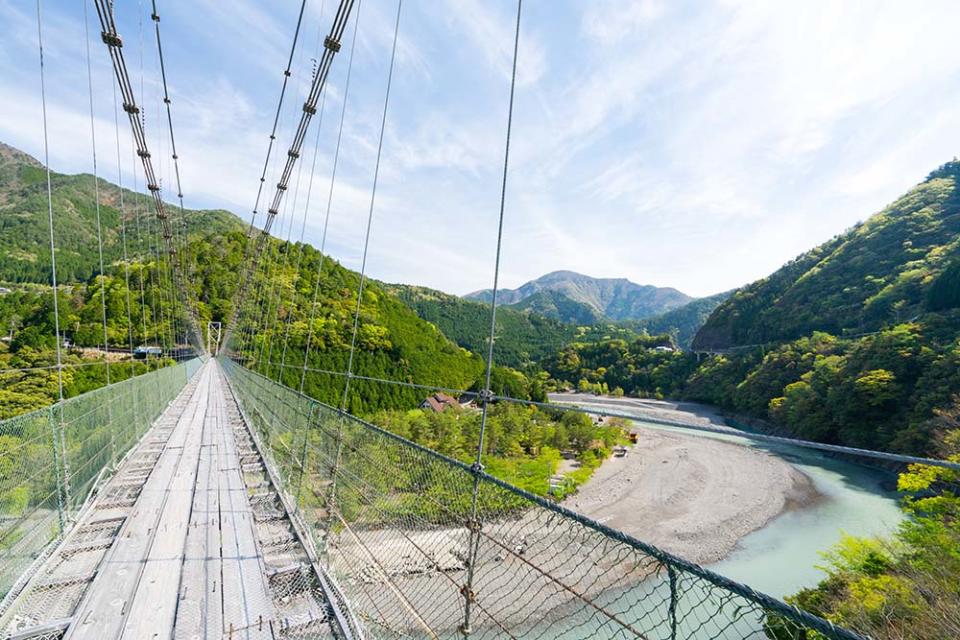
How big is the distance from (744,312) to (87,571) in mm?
62279

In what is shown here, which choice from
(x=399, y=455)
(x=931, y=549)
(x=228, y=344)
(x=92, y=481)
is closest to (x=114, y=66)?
(x=92, y=481)

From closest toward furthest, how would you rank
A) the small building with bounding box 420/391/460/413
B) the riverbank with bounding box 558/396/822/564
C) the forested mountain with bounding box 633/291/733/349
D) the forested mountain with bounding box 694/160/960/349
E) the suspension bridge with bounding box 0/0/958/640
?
1. the suspension bridge with bounding box 0/0/958/640
2. the riverbank with bounding box 558/396/822/564
3. the forested mountain with bounding box 694/160/960/349
4. the small building with bounding box 420/391/460/413
5. the forested mountain with bounding box 633/291/733/349

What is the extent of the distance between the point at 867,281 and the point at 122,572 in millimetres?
51708

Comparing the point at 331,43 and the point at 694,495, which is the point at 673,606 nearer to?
the point at 331,43

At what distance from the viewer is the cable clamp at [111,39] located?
6.65 m

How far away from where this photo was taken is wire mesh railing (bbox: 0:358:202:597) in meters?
2.08

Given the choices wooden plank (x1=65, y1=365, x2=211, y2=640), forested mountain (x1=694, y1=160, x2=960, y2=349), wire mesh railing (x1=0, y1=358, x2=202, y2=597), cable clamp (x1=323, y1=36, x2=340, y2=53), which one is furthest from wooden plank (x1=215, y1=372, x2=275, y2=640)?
forested mountain (x1=694, y1=160, x2=960, y2=349)

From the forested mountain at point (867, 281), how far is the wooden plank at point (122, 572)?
38.3 metres

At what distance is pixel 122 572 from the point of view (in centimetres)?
207

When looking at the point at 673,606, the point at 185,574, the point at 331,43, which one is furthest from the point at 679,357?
the point at 673,606

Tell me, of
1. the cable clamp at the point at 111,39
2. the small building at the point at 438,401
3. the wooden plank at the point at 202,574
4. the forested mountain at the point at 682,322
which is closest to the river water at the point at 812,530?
the wooden plank at the point at 202,574

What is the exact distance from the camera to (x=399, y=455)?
2098mm

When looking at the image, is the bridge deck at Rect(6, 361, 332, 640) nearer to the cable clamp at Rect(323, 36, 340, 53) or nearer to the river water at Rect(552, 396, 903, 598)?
the cable clamp at Rect(323, 36, 340, 53)

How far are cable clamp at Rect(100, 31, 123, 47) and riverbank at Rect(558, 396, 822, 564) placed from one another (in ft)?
42.7
